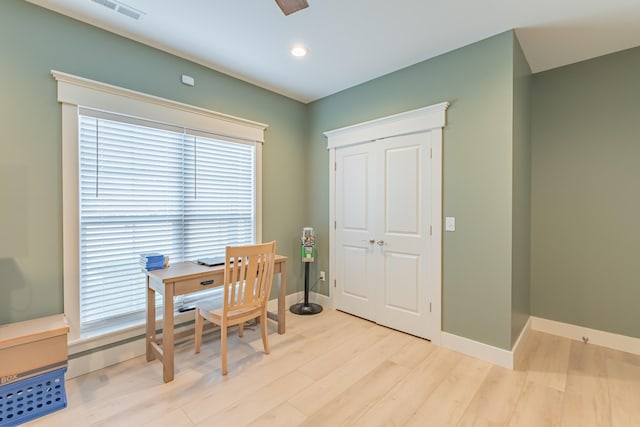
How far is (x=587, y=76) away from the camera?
9.33 ft

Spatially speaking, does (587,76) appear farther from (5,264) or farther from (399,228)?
(5,264)

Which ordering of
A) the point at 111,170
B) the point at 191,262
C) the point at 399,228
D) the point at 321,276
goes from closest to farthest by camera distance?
the point at 111,170 → the point at 191,262 → the point at 399,228 → the point at 321,276

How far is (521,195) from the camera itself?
107 inches

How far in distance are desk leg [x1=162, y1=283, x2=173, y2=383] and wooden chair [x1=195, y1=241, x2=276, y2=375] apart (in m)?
0.32

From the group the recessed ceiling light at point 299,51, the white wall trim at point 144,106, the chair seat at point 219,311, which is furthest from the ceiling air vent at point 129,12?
the chair seat at point 219,311

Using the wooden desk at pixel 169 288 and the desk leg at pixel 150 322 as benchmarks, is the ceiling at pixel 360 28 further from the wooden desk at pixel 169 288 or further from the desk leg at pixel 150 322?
the desk leg at pixel 150 322

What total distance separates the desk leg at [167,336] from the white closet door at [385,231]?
2040 millimetres

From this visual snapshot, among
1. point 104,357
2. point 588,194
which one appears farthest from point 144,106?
point 588,194

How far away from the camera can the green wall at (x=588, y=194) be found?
8.67 feet

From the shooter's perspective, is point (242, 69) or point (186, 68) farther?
point (242, 69)

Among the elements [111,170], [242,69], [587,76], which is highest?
[242,69]

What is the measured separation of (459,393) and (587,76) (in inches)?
128

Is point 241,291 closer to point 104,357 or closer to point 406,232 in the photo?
point 104,357

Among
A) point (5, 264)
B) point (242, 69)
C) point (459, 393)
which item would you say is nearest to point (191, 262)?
point (5, 264)
